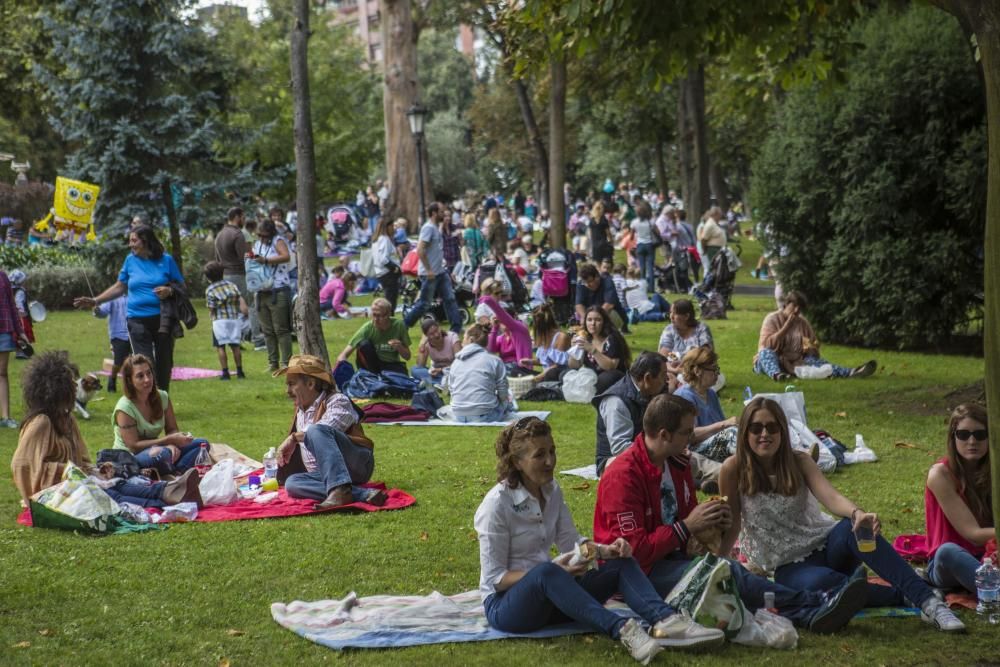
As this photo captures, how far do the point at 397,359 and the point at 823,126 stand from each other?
683 centimetres

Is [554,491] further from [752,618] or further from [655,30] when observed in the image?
[655,30]

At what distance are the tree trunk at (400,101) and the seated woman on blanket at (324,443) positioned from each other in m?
20.8

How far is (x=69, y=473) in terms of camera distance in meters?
8.44

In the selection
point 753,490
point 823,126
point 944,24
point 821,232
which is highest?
point 944,24

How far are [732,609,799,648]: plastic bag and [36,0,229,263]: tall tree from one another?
900 inches

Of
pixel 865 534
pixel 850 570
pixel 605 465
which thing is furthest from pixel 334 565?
pixel 865 534

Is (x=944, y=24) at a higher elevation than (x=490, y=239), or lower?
higher

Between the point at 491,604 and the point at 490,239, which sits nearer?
the point at 491,604

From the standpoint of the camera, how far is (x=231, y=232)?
18.7 metres

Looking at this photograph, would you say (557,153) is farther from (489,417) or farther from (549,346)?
(489,417)

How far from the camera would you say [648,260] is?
86.0 feet

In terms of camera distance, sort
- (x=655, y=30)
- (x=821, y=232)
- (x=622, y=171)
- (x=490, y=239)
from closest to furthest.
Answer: (x=655, y=30), (x=821, y=232), (x=490, y=239), (x=622, y=171)

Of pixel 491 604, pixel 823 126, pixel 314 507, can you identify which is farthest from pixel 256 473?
pixel 823 126

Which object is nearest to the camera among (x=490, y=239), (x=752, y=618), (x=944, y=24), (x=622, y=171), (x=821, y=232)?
(x=752, y=618)
